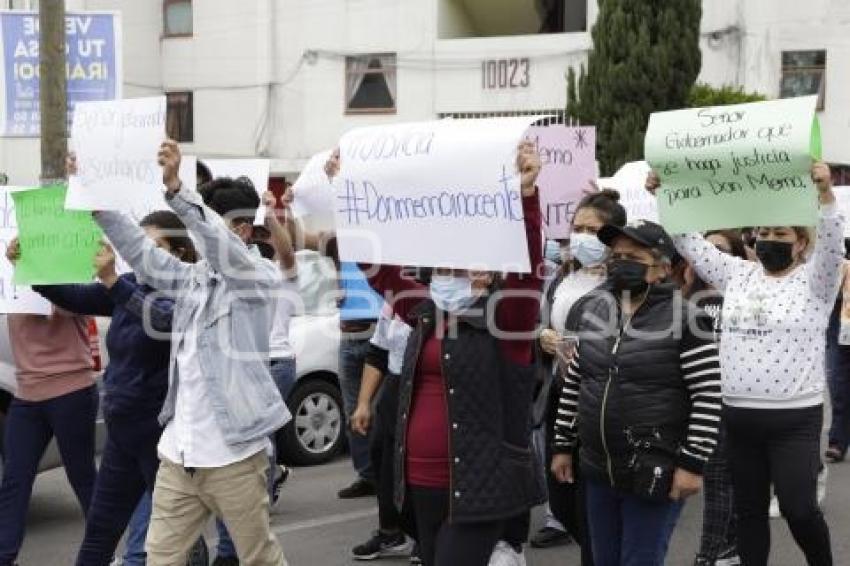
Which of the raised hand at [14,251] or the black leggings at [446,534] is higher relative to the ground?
the raised hand at [14,251]

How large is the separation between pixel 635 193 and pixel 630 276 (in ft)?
9.70

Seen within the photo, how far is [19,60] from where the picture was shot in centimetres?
1038

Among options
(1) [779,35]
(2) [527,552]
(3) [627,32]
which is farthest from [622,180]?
(1) [779,35]

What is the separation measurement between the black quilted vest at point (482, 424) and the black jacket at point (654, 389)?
330 mm

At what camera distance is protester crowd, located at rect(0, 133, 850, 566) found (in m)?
4.37

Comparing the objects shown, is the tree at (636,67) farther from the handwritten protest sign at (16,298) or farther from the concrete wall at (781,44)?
the handwritten protest sign at (16,298)

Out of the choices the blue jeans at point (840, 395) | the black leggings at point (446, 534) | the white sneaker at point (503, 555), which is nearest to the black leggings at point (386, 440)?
the black leggings at point (446, 534)

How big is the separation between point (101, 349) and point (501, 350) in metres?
3.90

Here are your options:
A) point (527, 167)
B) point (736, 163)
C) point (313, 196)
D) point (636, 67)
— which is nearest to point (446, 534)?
point (527, 167)

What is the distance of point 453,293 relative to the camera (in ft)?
14.5

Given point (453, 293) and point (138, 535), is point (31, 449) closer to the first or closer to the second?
point (138, 535)

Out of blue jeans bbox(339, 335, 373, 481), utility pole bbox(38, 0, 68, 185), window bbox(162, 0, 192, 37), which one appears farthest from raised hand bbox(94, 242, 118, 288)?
window bbox(162, 0, 192, 37)

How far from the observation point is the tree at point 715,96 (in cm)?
2214

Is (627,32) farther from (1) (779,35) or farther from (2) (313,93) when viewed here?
(2) (313,93)
